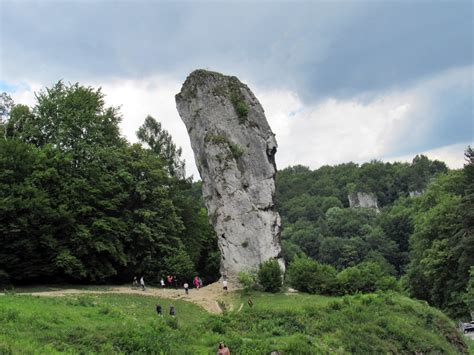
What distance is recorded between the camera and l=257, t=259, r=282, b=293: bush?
121 feet

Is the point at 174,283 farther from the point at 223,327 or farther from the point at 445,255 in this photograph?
the point at 445,255

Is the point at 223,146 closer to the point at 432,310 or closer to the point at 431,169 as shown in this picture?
the point at 432,310

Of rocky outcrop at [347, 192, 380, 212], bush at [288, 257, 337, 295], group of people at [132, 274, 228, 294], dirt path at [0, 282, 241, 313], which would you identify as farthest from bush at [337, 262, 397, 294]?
rocky outcrop at [347, 192, 380, 212]

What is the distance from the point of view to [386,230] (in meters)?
120

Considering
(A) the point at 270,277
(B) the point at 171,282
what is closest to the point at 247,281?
(A) the point at 270,277

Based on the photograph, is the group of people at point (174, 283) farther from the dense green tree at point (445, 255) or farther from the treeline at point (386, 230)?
the dense green tree at point (445, 255)

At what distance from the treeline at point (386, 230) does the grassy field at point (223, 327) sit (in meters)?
9.75

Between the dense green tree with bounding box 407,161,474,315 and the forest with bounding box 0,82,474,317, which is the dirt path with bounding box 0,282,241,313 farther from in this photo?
the dense green tree with bounding box 407,161,474,315

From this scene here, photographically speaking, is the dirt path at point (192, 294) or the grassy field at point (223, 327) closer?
the grassy field at point (223, 327)

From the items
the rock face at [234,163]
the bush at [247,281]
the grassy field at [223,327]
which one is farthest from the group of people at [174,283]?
the grassy field at [223,327]

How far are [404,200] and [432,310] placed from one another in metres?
121

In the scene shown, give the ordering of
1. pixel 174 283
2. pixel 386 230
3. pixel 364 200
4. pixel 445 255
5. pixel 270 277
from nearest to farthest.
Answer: pixel 270 277 < pixel 174 283 < pixel 445 255 < pixel 386 230 < pixel 364 200

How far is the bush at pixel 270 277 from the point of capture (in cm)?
3697

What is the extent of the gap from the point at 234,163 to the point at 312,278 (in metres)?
11.5
